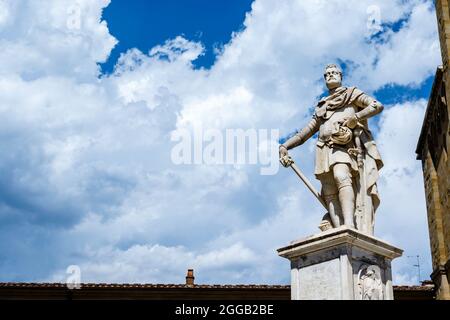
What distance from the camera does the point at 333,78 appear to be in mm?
10180

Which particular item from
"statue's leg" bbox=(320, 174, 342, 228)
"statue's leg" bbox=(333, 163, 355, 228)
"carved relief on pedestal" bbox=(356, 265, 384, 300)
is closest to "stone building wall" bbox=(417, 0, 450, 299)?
"statue's leg" bbox=(320, 174, 342, 228)

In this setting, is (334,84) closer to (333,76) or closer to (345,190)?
(333,76)

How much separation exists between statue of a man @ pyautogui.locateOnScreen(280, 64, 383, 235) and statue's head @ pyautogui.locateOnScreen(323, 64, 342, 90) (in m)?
0.04

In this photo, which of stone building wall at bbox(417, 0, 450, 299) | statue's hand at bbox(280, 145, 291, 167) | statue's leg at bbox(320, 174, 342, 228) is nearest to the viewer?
statue's leg at bbox(320, 174, 342, 228)

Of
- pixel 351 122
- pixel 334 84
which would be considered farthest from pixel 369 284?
pixel 334 84

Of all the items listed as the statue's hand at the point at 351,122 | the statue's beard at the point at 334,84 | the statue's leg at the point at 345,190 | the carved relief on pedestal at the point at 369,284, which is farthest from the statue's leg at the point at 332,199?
the statue's beard at the point at 334,84

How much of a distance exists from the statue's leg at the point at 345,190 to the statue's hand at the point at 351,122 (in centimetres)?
59

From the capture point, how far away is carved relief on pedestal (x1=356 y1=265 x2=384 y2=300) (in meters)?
8.67

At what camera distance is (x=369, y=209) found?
945cm

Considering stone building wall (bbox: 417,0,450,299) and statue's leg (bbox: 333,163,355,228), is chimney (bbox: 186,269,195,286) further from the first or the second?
statue's leg (bbox: 333,163,355,228)
